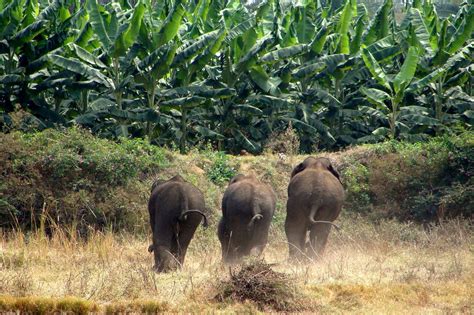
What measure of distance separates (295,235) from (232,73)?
1212 centimetres

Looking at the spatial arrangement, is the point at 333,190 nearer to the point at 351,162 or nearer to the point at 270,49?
the point at 351,162

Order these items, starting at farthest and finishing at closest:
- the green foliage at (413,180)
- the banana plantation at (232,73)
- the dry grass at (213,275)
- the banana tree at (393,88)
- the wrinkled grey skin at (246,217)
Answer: the banana tree at (393,88), the banana plantation at (232,73), the green foliage at (413,180), the wrinkled grey skin at (246,217), the dry grass at (213,275)

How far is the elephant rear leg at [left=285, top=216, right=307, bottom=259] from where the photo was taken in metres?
15.8

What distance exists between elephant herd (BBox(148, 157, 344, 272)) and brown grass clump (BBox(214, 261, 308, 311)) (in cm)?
224

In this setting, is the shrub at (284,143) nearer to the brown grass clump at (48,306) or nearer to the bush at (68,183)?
the bush at (68,183)

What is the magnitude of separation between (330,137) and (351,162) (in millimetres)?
5527

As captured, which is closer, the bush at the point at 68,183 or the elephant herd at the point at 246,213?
the elephant herd at the point at 246,213

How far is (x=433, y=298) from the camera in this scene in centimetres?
1224

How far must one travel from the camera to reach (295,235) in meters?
15.9

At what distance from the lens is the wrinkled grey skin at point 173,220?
46.6ft

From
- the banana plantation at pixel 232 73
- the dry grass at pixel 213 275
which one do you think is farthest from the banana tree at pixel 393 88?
the dry grass at pixel 213 275

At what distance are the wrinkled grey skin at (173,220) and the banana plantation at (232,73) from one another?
10340mm

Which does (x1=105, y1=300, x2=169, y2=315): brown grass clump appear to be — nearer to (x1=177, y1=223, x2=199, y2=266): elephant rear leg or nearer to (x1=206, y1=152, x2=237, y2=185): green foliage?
(x1=177, y1=223, x2=199, y2=266): elephant rear leg

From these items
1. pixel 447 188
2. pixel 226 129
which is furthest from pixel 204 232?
pixel 226 129
